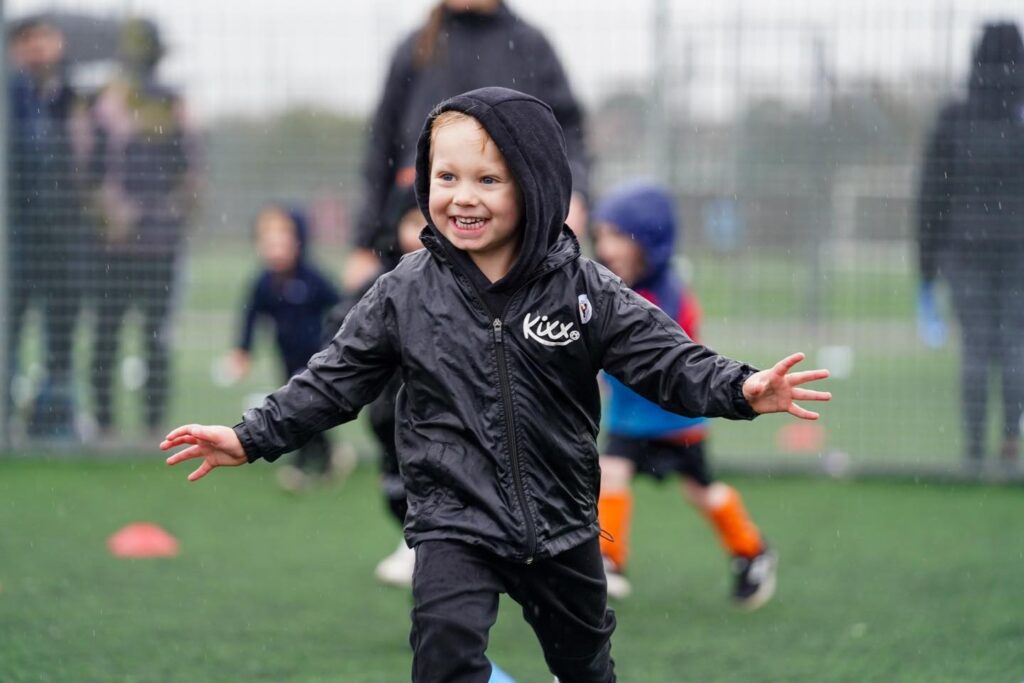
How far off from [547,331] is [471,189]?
0.37 metres

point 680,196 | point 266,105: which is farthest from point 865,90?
point 266,105

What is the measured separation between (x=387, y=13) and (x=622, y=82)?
1.35m

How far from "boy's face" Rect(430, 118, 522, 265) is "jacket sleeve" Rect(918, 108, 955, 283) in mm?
5040

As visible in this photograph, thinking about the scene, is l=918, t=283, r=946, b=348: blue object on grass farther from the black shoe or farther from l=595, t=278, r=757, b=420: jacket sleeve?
l=595, t=278, r=757, b=420: jacket sleeve

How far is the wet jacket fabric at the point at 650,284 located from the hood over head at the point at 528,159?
2.31 m

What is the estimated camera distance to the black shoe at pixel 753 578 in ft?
18.0

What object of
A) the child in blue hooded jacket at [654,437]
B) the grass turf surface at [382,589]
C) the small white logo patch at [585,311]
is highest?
the small white logo patch at [585,311]

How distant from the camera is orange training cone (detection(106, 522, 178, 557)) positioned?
243 inches

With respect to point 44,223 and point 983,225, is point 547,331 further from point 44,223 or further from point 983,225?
point 44,223

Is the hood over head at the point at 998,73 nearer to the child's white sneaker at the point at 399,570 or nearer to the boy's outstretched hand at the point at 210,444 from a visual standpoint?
the child's white sneaker at the point at 399,570

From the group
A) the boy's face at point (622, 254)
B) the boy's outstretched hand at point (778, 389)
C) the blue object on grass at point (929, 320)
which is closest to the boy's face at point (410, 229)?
the boy's face at point (622, 254)

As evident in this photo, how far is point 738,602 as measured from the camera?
5473 millimetres

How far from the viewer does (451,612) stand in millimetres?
3176

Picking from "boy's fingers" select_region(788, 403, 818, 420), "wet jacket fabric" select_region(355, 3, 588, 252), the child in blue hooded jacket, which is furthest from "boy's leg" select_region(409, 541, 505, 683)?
the child in blue hooded jacket
